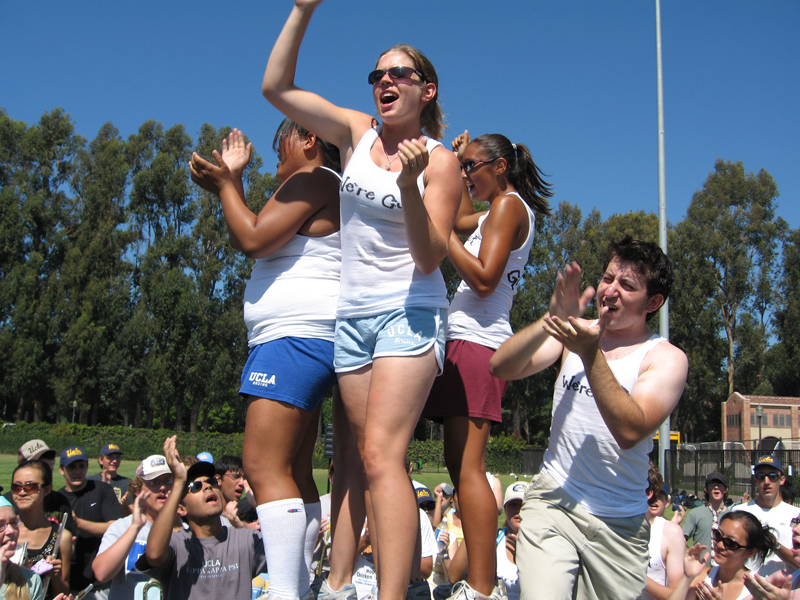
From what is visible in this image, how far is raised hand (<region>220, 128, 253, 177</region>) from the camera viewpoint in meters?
3.34

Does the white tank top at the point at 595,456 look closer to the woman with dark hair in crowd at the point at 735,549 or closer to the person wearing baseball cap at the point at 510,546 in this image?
the person wearing baseball cap at the point at 510,546

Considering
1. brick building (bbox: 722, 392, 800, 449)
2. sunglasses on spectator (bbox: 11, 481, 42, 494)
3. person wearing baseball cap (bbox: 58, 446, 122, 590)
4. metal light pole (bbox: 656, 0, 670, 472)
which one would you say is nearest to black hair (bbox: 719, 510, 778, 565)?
person wearing baseball cap (bbox: 58, 446, 122, 590)

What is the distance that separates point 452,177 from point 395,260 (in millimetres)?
439

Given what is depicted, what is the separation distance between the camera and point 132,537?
4.54 m

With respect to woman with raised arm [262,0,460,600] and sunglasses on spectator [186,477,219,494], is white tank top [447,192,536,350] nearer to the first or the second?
woman with raised arm [262,0,460,600]

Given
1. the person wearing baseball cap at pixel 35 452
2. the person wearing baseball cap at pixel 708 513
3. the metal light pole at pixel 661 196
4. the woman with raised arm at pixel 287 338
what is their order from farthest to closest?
the metal light pole at pixel 661 196
the person wearing baseball cap at pixel 708 513
the person wearing baseball cap at pixel 35 452
the woman with raised arm at pixel 287 338

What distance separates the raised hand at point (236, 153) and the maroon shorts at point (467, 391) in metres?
1.42

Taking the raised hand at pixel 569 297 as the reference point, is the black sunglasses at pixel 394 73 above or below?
above

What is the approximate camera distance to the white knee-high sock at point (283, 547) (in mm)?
2705

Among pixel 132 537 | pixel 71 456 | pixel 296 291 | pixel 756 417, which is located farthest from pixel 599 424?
pixel 756 417

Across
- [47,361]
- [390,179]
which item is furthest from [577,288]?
[47,361]

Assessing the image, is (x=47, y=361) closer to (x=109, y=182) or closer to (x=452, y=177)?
(x=109, y=182)

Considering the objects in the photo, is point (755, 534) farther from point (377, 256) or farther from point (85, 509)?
point (85, 509)

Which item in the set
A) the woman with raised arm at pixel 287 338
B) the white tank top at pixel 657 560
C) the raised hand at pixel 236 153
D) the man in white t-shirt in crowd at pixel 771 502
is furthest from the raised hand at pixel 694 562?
the man in white t-shirt in crowd at pixel 771 502
